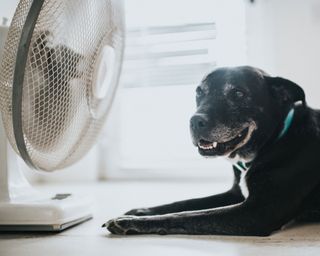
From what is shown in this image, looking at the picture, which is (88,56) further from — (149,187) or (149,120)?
(149,120)

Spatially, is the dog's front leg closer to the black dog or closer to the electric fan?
the black dog

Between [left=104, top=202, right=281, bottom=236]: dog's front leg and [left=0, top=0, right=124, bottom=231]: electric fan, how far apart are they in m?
0.23

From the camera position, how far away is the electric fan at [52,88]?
3.35 ft

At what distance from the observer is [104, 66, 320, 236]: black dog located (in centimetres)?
119

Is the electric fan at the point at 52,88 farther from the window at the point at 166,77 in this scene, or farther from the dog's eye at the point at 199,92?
the window at the point at 166,77

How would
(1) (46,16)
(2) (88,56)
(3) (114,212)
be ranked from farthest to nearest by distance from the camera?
(3) (114,212), (2) (88,56), (1) (46,16)

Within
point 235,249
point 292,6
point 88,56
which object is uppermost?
point 292,6

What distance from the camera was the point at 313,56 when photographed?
8.50ft

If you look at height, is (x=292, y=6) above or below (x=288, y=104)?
above

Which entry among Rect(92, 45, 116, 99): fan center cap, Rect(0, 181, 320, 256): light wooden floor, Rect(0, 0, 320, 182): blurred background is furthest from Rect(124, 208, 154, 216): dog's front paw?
Rect(0, 0, 320, 182): blurred background

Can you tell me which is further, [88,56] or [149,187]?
[149,187]

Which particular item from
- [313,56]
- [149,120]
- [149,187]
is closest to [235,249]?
[149,187]

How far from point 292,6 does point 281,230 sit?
5.69 feet

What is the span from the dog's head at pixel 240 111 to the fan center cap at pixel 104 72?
268 millimetres
